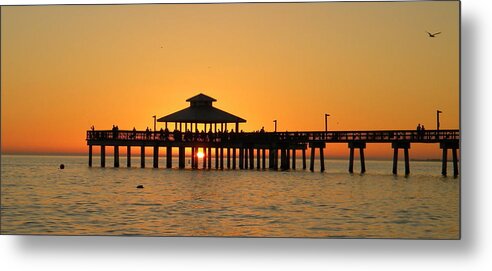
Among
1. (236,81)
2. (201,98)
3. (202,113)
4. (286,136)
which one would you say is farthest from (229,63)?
(286,136)

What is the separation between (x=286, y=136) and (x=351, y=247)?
7829 millimetres

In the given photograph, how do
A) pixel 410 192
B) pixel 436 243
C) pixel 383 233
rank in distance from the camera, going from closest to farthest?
pixel 436 243, pixel 383 233, pixel 410 192

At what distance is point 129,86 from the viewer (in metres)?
13.5

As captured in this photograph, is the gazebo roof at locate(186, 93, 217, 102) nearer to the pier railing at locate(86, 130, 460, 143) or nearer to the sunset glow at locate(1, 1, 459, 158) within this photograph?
the sunset glow at locate(1, 1, 459, 158)

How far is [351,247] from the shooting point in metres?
11.4

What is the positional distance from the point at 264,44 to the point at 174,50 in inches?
50.7

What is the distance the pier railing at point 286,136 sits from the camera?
15609 mm

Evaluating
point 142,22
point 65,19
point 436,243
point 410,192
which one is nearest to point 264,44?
point 142,22

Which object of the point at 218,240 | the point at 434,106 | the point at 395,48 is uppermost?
the point at 395,48

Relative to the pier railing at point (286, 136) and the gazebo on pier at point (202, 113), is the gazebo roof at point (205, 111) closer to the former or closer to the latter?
the gazebo on pier at point (202, 113)

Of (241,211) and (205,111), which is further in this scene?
(205,111)

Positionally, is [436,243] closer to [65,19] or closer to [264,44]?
[264,44]

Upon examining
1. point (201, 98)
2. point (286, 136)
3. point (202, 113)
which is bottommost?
point (286, 136)

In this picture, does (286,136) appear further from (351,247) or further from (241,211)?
(351,247)
